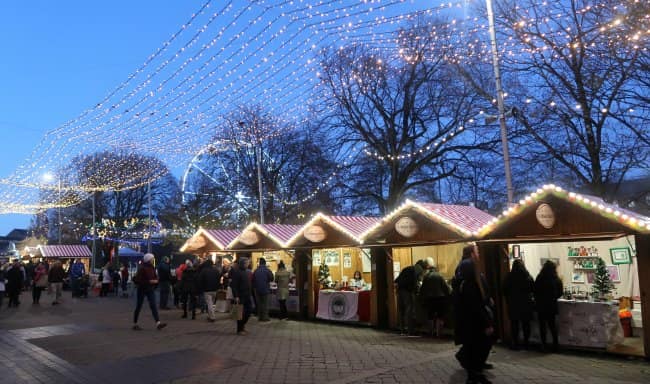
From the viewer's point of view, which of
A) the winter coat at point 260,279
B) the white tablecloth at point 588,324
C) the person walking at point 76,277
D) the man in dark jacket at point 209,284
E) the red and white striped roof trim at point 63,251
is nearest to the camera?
the white tablecloth at point 588,324

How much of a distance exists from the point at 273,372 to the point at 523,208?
5.36 m

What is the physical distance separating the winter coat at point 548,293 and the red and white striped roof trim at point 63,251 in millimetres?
31351

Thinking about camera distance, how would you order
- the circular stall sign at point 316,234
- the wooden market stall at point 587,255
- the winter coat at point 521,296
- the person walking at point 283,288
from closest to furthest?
the wooden market stall at point 587,255
the winter coat at point 521,296
the circular stall sign at point 316,234
the person walking at point 283,288

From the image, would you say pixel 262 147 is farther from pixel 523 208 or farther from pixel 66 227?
pixel 66 227

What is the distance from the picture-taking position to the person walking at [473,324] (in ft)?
20.4

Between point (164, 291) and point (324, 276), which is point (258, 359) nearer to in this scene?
point (324, 276)

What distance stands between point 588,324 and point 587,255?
112 inches

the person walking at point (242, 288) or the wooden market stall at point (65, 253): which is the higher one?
the wooden market stall at point (65, 253)

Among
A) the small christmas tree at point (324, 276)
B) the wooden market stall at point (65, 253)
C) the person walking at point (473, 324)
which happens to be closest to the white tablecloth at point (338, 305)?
the small christmas tree at point (324, 276)

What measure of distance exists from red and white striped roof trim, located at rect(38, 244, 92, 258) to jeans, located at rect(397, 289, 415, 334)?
28245mm

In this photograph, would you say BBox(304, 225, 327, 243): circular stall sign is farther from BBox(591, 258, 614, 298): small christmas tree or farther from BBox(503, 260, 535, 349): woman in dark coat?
BBox(591, 258, 614, 298): small christmas tree

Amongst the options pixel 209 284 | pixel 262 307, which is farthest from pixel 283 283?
pixel 209 284

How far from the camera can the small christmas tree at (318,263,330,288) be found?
14.9 meters

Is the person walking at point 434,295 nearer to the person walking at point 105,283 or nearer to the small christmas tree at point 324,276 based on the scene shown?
the small christmas tree at point 324,276
